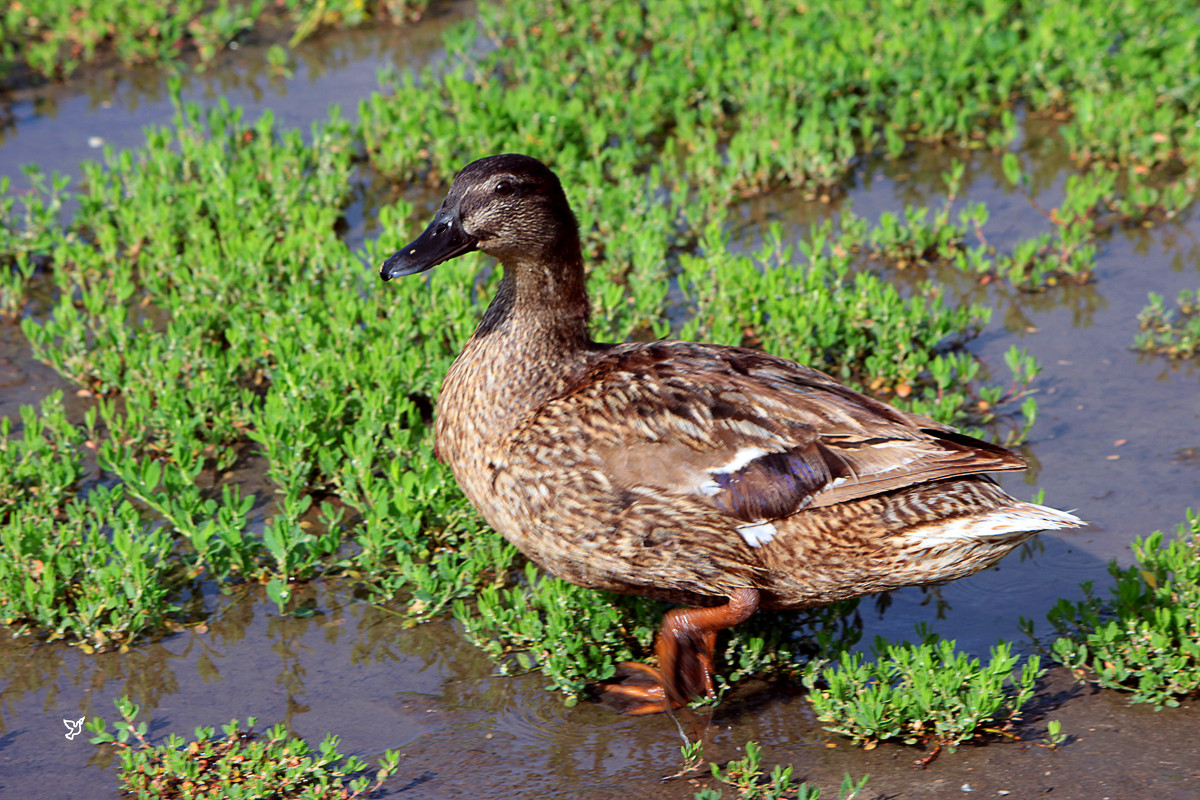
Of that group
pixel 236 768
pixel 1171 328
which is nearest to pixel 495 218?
pixel 236 768

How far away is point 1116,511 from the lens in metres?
4.91

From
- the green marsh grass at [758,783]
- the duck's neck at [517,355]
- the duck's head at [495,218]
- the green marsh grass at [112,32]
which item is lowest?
the green marsh grass at [758,783]

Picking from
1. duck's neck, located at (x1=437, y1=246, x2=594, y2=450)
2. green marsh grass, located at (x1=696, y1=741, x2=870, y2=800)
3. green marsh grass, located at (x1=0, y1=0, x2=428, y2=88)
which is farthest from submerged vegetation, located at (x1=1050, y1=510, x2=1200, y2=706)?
green marsh grass, located at (x1=0, y1=0, x2=428, y2=88)

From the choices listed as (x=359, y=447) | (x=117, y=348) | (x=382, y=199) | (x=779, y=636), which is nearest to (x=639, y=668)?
(x=779, y=636)

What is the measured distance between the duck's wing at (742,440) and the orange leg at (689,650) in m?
0.33

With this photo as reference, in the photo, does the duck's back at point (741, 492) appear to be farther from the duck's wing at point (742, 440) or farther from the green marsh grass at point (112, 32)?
the green marsh grass at point (112, 32)

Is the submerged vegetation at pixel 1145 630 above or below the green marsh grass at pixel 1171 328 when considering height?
below

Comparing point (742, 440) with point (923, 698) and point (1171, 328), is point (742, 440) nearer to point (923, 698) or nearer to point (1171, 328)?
point (923, 698)

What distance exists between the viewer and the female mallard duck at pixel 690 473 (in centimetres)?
385

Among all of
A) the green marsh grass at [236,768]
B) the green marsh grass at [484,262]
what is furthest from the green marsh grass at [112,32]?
the green marsh grass at [236,768]

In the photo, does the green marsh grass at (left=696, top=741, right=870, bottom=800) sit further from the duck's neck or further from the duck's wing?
the duck's neck

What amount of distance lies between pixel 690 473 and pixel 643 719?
0.88m

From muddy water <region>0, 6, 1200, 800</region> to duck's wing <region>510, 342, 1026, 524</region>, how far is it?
32.3 inches

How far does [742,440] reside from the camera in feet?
12.9
